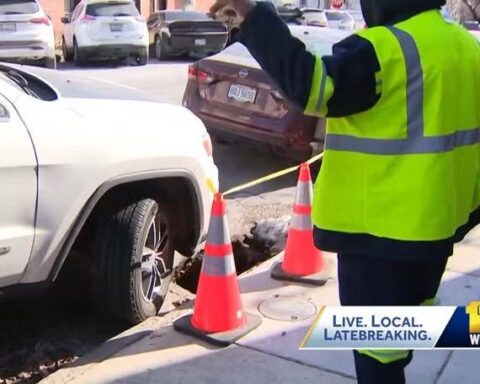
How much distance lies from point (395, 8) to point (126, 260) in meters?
2.04

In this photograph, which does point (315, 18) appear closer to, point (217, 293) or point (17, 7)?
point (17, 7)

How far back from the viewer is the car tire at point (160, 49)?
806 inches

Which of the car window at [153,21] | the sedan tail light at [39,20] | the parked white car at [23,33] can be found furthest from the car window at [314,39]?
the car window at [153,21]

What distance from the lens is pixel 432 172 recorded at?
6.75 ft

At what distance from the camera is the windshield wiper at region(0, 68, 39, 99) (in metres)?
3.46

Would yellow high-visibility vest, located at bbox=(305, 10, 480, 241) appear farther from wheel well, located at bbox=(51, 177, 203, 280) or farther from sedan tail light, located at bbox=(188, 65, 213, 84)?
sedan tail light, located at bbox=(188, 65, 213, 84)

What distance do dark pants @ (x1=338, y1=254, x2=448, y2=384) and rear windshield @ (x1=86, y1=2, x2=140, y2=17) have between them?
16625mm

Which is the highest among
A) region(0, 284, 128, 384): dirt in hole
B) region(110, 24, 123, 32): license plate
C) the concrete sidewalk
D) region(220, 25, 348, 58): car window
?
region(220, 25, 348, 58): car window

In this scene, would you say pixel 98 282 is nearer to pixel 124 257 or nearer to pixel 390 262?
pixel 124 257

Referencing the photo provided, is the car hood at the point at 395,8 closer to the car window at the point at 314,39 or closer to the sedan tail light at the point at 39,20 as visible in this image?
the car window at the point at 314,39

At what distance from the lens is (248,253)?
213 inches

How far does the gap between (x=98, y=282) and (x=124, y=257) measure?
203 mm

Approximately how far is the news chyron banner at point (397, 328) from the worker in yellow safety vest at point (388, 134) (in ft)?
0.12

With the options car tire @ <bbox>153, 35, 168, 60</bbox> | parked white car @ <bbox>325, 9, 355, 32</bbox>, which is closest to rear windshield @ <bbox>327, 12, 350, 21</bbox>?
parked white car @ <bbox>325, 9, 355, 32</bbox>
